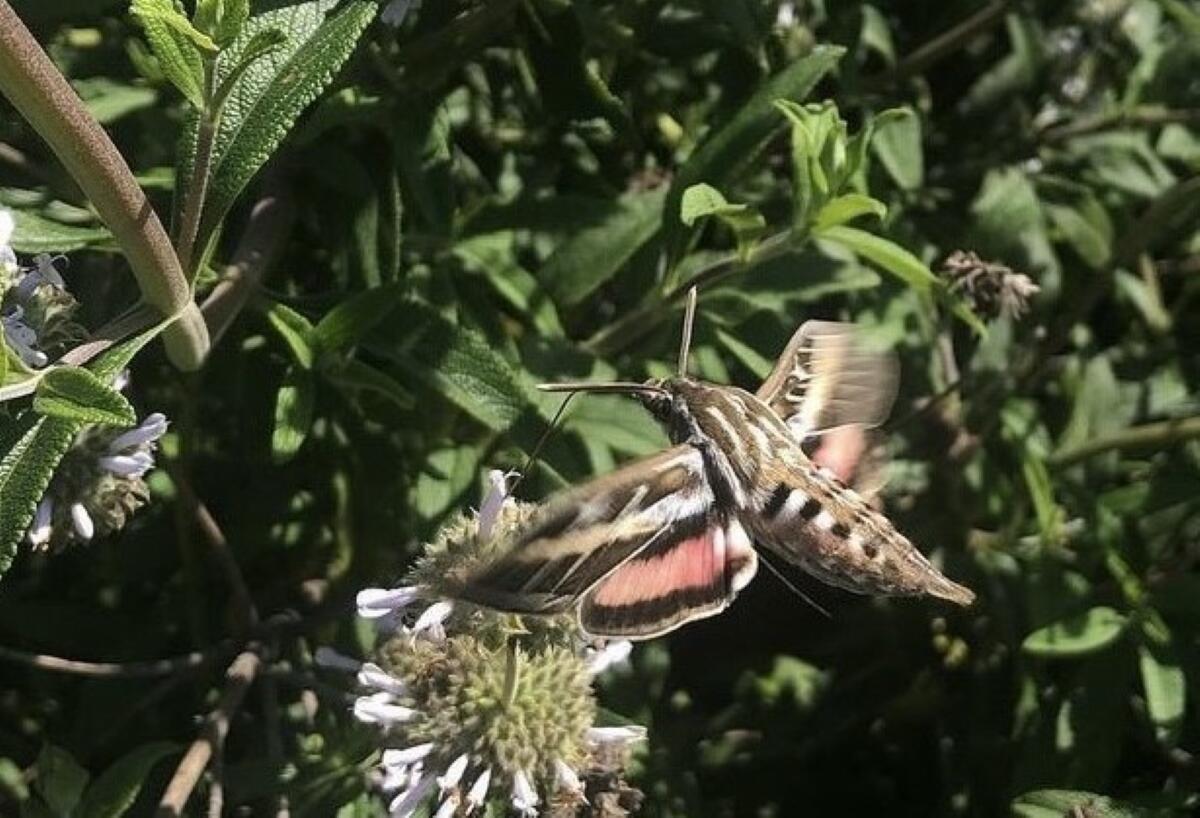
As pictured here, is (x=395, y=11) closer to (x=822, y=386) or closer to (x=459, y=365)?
(x=459, y=365)

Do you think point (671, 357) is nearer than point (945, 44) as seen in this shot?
Yes

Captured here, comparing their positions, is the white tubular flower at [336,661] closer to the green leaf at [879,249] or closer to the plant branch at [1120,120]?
the green leaf at [879,249]

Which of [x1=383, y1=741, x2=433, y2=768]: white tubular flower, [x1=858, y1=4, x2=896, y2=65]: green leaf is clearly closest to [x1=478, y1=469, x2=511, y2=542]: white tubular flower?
[x1=383, y1=741, x2=433, y2=768]: white tubular flower

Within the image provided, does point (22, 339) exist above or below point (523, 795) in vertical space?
above

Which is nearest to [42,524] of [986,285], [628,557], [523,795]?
[523,795]

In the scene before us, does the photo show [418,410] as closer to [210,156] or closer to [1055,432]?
[210,156]

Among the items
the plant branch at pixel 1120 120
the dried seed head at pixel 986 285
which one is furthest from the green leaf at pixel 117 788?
the plant branch at pixel 1120 120

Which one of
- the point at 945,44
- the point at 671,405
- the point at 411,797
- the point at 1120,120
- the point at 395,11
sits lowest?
the point at 1120,120

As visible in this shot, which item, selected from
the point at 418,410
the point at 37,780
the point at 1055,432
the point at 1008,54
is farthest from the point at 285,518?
the point at 1008,54
